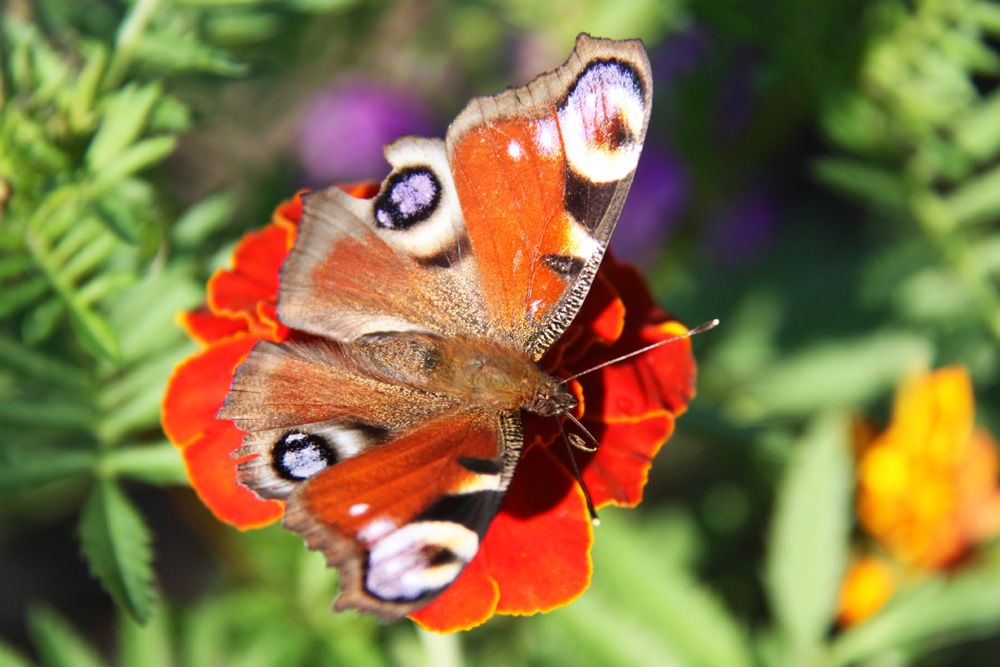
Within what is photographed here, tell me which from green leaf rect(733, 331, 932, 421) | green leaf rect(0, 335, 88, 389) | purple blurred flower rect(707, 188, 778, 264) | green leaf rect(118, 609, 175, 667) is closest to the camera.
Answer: green leaf rect(0, 335, 88, 389)

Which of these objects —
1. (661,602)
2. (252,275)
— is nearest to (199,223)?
(252,275)

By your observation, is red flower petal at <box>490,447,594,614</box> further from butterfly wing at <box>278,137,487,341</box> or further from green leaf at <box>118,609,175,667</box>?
green leaf at <box>118,609,175,667</box>

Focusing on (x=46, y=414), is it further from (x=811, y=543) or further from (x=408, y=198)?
(x=811, y=543)

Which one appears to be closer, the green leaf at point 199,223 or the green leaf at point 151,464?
the green leaf at point 151,464

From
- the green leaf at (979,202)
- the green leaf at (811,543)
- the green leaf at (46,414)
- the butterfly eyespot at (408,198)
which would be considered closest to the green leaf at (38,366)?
the green leaf at (46,414)

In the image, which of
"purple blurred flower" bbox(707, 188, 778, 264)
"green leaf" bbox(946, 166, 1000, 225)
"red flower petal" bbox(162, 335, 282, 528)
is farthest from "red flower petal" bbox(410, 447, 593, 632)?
"purple blurred flower" bbox(707, 188, 778, 264)

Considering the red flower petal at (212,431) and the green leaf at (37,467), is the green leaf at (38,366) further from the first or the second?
the red flower petal at (212,431)
